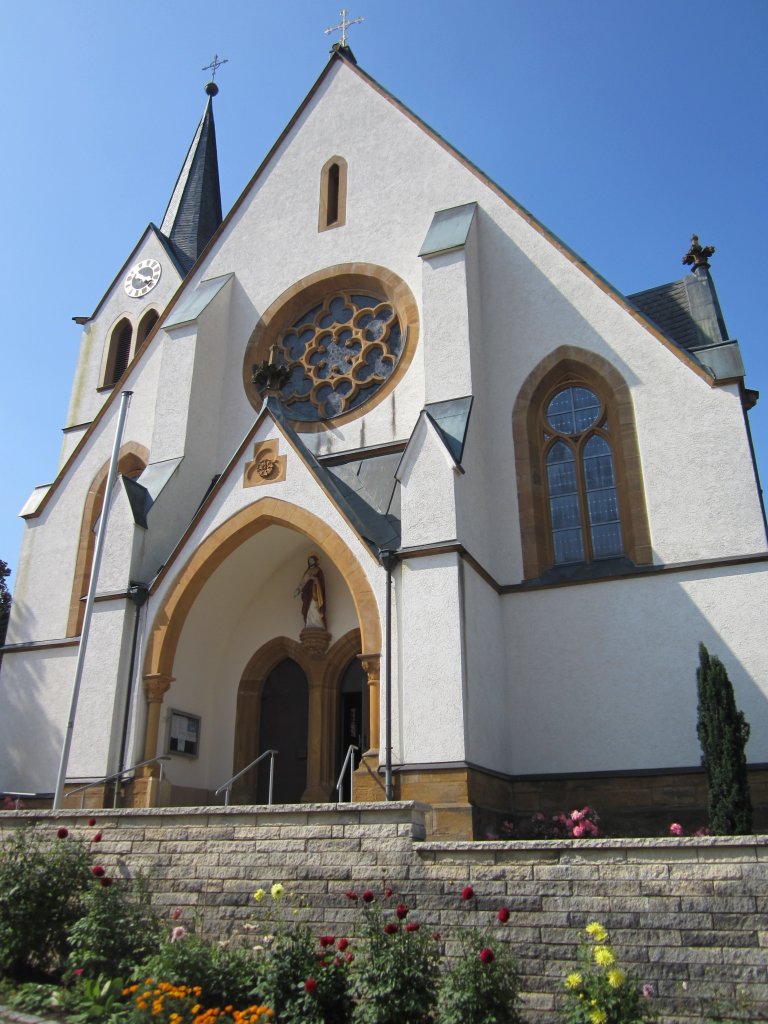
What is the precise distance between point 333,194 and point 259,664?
9.98 meters

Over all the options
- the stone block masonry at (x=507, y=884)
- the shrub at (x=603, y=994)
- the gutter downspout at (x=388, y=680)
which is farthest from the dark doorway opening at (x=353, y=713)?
the shrub at (x=603, y=994)

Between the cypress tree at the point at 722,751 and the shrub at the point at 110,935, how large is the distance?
6237 millimetres

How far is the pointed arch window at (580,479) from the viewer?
47.0 feet

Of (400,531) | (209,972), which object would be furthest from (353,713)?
(209,972)

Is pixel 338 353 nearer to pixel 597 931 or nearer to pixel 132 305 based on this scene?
pixel 132 305

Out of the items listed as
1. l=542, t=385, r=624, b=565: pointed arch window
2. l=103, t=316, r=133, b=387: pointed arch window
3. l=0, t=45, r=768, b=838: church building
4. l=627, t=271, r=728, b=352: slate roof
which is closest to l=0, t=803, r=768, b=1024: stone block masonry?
l=0, t=45, r=768, b=838: church building

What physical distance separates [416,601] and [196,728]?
513 cm

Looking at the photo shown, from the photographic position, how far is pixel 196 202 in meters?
27.4

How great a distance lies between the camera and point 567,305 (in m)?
15.6

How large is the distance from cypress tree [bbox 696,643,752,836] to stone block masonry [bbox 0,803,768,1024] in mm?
3574

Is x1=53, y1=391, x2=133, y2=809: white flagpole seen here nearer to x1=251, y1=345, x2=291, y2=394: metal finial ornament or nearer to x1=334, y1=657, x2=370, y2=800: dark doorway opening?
x1=251, y1=345, x2=291, y2=394: metal finial ornament

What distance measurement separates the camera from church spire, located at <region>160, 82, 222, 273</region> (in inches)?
1030

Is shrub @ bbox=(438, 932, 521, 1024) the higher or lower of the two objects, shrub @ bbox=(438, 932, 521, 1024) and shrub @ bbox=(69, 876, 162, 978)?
the lower

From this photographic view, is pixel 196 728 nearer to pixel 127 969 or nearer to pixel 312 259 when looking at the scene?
pixel 127 969
